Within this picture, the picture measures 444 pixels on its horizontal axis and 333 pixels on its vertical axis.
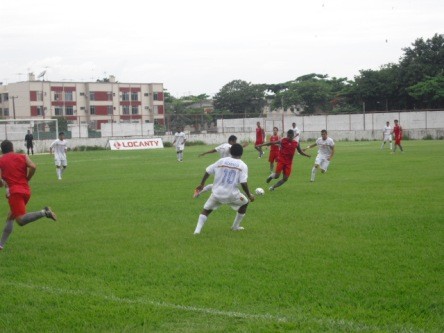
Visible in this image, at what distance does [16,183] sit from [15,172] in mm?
177

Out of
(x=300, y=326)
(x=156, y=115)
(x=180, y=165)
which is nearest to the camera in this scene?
(x=300, y=326)

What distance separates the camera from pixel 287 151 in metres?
19.7

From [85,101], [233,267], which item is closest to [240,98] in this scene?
[85,101]

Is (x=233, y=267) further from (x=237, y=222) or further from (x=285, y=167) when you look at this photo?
(x=285, y=167)

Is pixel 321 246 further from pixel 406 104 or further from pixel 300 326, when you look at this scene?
pixel 406 104

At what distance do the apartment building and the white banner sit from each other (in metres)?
30.8

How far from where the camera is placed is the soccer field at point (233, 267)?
22.3 ft

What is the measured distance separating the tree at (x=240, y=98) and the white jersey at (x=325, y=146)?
8185 cm

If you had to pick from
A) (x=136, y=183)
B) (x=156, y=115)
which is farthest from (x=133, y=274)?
(x=156, y=115)

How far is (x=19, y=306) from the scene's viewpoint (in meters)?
7.41

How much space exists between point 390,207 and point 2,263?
8520 mm

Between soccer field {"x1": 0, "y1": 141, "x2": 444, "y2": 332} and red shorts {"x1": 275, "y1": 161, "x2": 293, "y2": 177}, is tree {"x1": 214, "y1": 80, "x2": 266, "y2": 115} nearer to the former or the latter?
red shorts {"x1": 275, "y1": 161, "x2": 293, "y2": 177}

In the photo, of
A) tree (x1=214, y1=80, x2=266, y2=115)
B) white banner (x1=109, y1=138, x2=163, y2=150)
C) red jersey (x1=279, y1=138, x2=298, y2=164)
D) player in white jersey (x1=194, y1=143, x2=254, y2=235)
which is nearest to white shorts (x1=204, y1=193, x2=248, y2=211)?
player in white jersey (x1=194, y1=143, x2=254, y2=235)

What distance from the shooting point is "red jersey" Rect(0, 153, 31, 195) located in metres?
10.7
